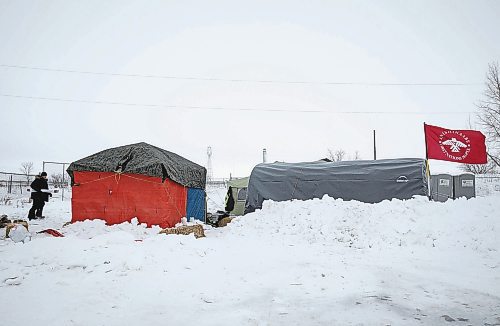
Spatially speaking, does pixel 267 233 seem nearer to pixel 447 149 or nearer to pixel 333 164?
pixel 333 164

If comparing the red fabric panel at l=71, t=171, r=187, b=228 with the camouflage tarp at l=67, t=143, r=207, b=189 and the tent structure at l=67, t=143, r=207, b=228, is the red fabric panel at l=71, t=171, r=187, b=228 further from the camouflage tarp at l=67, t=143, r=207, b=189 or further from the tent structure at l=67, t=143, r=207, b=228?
the camouflage tarp at l=67, t=143, r=207, b=189

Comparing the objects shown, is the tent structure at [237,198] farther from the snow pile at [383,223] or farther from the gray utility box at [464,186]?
the gray utility box at [464,186]

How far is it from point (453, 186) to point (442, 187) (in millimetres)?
483

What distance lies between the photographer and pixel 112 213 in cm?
1009

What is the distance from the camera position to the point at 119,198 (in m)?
10.1

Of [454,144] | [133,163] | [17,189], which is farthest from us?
[17,189]

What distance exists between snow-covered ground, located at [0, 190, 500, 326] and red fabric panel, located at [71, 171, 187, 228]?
121cm

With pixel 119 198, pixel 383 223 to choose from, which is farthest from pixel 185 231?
pixel 383 223

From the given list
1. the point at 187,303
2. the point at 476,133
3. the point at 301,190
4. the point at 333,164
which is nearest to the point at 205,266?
the point at 187,303

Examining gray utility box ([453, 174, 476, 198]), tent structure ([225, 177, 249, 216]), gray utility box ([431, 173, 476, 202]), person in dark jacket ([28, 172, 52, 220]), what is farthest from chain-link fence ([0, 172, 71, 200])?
gray utility box ([453, 174, 476, 198])

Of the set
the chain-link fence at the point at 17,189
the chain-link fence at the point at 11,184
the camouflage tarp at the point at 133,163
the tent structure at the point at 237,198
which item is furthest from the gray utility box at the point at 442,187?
the chain-link fence at the point at 11,184

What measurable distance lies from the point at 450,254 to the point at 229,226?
658 cm

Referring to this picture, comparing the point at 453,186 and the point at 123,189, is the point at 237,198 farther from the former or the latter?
the point at 453,186

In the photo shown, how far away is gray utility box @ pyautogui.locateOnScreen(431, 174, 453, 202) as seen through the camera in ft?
50.9
